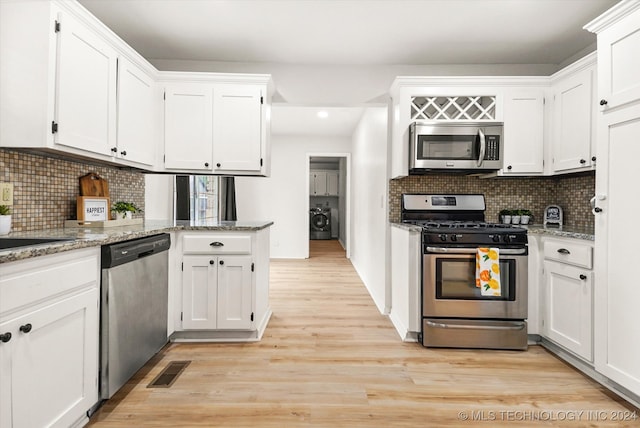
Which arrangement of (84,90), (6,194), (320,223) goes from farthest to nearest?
(320,223)
(84,90)
(6,194)

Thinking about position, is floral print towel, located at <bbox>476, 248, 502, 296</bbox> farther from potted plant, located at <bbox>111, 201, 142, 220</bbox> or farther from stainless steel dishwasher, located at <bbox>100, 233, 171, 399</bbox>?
potted plant, located at <bbox>111, 201, 142, 220</bbox>

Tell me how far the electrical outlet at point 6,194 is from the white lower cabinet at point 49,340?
2.16ft

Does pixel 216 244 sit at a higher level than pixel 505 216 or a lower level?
lower

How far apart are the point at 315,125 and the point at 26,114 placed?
4.35m

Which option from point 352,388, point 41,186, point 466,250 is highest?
point 41,186

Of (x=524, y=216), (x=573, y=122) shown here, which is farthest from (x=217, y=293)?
(x=573, y=122)

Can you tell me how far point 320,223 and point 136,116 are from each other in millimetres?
7066

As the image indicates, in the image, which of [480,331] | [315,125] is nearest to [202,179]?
[315,125]

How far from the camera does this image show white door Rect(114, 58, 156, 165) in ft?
7.55

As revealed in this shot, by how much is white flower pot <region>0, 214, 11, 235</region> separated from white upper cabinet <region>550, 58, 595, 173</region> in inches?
140

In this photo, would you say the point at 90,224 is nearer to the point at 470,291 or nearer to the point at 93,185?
the point at 93,185

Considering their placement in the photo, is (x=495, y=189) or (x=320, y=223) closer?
(x=495, y=189)

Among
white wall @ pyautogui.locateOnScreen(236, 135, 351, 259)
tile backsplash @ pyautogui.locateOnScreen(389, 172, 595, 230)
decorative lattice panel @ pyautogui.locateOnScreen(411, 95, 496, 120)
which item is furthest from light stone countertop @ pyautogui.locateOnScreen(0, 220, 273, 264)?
white wall @ pyautogui.locateOnScreen(236, 135, 351, 259)

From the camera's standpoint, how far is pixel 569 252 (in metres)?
2.24
